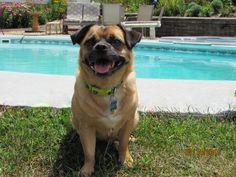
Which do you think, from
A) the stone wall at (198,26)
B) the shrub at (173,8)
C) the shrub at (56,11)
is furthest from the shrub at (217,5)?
the shrub at (56,11)

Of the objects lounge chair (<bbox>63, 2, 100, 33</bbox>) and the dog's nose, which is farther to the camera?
lounge chair (<bbox>63, 2, 100, 33</bbox>)

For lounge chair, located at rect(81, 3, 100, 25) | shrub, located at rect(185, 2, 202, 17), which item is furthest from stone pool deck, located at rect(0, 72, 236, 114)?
lounge chair, located at rect(81, 3, 100, 25)

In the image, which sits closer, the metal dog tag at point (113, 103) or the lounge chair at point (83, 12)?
the metal dog tag at point (113, 103)

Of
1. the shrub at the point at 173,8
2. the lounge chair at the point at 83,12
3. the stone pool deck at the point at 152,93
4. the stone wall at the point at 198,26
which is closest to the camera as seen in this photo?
the stone pool deck at the point at 152,93

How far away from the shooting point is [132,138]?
Answer: 4.25 metres

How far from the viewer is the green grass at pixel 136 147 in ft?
11.9

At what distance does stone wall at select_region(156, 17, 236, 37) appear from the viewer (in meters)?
14.7

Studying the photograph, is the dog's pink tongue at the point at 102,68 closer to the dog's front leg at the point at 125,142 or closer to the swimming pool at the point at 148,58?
the dog's front leg at the point at 125,142

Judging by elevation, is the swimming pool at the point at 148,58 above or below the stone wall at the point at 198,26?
below

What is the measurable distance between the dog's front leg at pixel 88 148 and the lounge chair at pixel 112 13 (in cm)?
1277

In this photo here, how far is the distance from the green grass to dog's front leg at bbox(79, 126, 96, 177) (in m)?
0.08

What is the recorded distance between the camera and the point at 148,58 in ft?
40.7

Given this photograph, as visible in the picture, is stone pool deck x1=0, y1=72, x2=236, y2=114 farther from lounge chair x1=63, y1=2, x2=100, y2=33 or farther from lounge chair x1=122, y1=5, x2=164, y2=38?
lounge chair x1=63, y1=2, x2=100, y2=33

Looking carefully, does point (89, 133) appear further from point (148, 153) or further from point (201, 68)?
point (201, 68)
